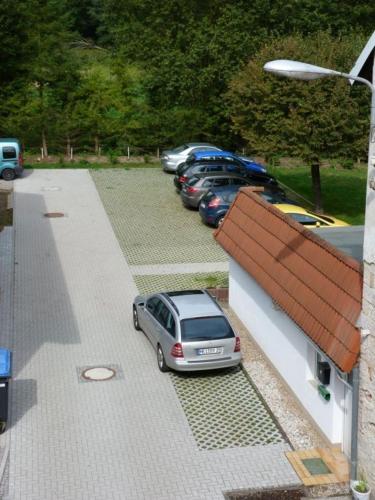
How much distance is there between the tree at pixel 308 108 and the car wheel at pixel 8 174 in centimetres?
1091

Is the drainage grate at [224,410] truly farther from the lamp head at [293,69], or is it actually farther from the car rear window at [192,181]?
the car rear window at [192,181]

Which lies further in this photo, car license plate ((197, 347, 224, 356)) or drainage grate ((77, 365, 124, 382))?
drainage grate ((77, 365, 124, 382))

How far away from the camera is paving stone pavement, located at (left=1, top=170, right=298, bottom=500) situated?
12312 millimetres

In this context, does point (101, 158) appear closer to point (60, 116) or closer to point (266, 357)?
point (60, 116)

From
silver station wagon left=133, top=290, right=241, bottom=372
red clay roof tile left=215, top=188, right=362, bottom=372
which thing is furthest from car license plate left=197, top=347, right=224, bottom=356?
red clay roof tile left=215, top=188, right=362, bottom=372

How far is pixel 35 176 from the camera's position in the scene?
35219 mm

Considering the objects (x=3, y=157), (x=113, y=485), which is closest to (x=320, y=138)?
(x=3, y=157)

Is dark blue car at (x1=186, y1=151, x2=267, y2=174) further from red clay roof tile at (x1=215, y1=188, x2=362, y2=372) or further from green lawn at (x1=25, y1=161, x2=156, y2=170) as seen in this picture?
red clay roof tile at (x1=215, y1=188, x2=362, y2=372)

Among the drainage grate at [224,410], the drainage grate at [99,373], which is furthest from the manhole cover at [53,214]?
the drainage grate at [224,410]

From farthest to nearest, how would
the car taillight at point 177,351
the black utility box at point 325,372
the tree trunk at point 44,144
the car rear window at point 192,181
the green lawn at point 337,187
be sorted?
the tree trunk at point 44,144 < the green lawn at point 337,187 < the car rear window at point 192,181 < the car taillight at point 177,351 < the black utility box at point 325,372

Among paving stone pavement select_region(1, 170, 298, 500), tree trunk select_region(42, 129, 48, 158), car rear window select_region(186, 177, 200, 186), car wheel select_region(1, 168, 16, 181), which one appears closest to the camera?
paving stone pavement select_region(1, 170, 298, 500)

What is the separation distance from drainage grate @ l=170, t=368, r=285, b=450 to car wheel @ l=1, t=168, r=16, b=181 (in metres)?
19.7

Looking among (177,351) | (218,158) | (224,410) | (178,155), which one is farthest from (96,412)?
(178,155)

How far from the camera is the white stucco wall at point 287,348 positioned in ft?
43.6
